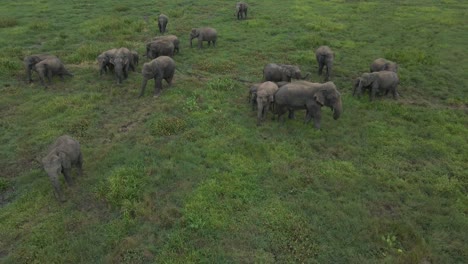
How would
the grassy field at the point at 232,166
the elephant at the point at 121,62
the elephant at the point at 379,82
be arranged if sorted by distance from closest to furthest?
the grassy field at the point at 232,166, the elephant at the point at 379,82, the elephant at the point at 121,62

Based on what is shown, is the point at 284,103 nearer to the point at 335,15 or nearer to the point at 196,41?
the point at 196,41

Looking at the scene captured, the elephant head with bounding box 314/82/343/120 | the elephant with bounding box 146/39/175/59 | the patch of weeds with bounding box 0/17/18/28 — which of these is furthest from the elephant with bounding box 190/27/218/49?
the patch of weeds with bounding box 0/17/18/28

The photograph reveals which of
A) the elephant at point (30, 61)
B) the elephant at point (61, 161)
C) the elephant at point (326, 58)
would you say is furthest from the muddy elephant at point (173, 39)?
the elephant at point (61, 161)

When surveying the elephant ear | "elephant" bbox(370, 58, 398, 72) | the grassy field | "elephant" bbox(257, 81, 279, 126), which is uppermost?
"elephant" bbox(370, 58, 398, 72)

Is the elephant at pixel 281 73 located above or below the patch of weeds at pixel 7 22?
below

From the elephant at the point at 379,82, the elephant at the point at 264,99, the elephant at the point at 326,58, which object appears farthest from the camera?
the elephant at the point at 326,58

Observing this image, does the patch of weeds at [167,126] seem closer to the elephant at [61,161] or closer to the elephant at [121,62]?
the elephant at [61,161]

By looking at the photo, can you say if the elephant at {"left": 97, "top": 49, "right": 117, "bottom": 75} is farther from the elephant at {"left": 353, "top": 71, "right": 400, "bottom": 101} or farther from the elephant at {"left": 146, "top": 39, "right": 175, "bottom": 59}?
the elephant at {"left": 353, "top": 71, "right": 400, "bottom": 101}
